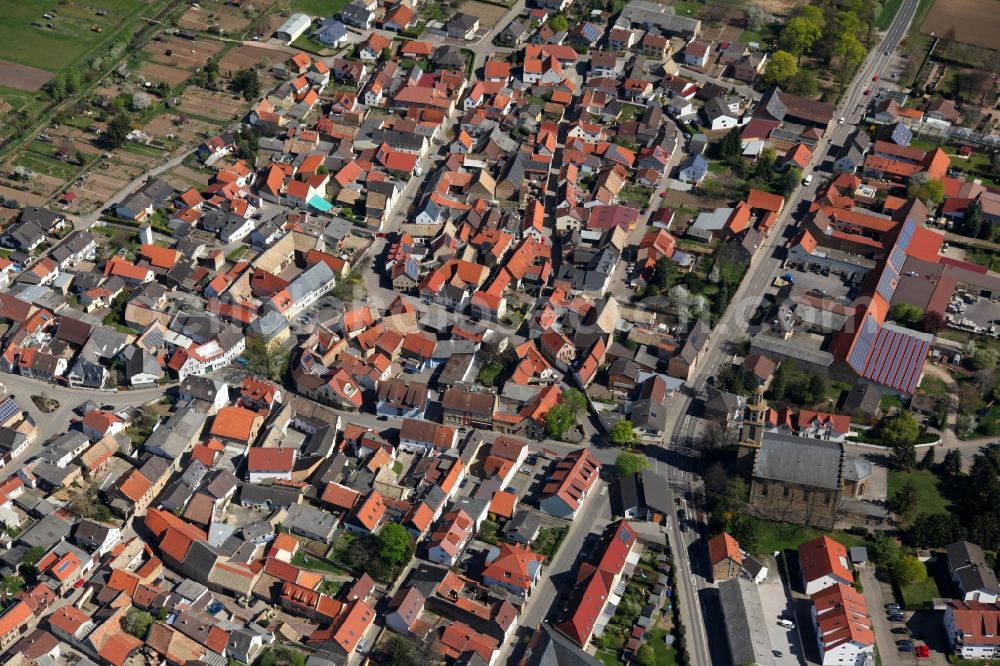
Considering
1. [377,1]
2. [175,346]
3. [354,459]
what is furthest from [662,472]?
[377,1]

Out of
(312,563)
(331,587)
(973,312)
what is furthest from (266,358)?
(973,312)

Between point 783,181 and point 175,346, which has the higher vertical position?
point 783,181

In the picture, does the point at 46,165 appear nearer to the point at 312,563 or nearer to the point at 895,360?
the point at 312,563

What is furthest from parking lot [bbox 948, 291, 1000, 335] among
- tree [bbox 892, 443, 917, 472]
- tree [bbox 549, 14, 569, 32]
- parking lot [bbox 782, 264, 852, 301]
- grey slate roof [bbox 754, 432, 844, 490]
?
tree [bbox 549, 14, 569, 32]

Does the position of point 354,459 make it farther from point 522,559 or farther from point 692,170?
point 692,170

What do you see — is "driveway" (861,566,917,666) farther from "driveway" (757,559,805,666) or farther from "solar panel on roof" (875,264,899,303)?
"solar panel on roof" (875,264,899,303)
